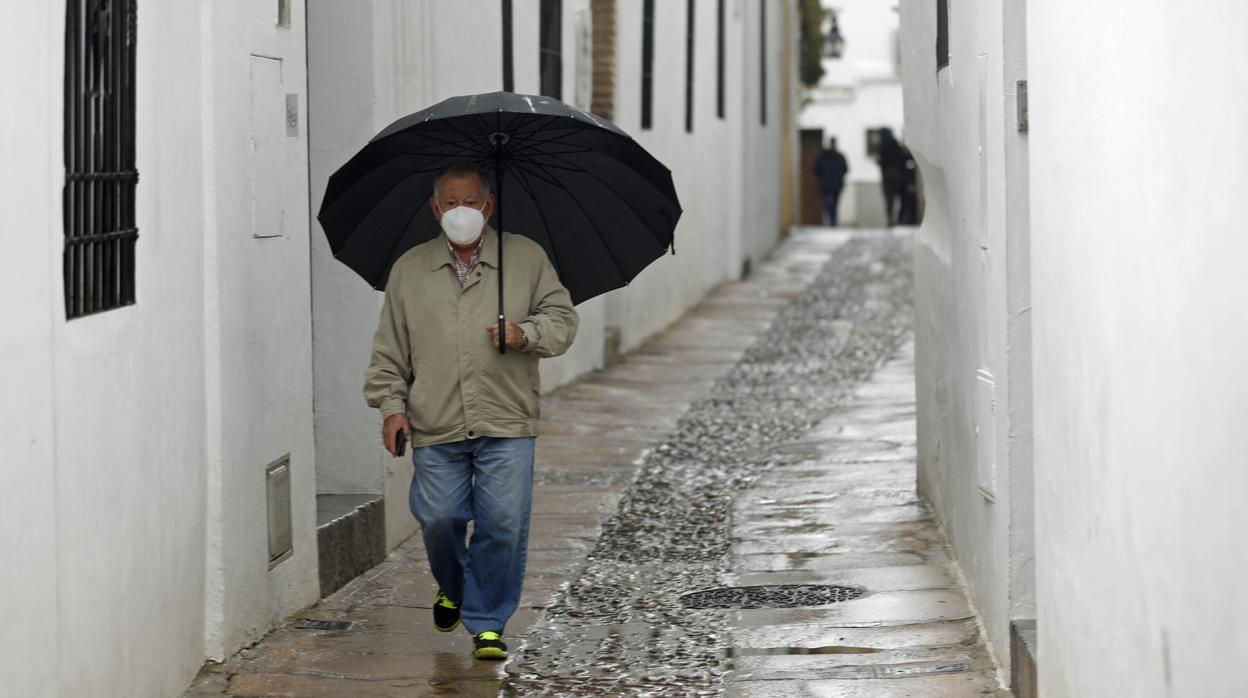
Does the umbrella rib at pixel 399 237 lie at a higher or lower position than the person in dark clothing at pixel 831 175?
lower

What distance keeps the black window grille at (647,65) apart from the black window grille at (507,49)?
5091 millimetres

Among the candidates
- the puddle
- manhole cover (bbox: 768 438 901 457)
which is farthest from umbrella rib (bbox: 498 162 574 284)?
manhole cover (bbox: 768 438 901 457)

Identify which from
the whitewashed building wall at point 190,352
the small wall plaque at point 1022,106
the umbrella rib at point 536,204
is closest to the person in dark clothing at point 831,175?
the whitewashed building wall at point 190,352

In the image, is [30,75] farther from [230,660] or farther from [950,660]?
[950,660]

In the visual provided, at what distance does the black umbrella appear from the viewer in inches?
241

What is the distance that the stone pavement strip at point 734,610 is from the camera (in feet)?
19.4

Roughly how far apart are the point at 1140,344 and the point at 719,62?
1842cm

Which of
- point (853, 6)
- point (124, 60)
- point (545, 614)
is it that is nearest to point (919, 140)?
point (545, 614)

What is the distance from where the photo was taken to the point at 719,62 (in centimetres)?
2189

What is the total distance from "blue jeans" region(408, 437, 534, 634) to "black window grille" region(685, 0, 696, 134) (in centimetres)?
1306

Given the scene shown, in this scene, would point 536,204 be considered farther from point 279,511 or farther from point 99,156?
point 99,156

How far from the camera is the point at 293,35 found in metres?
6.79

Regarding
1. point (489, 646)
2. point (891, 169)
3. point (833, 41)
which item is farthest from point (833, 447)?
point (891, 169)

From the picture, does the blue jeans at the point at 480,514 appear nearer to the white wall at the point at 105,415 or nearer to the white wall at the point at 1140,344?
the white wall at the point at 105,415
